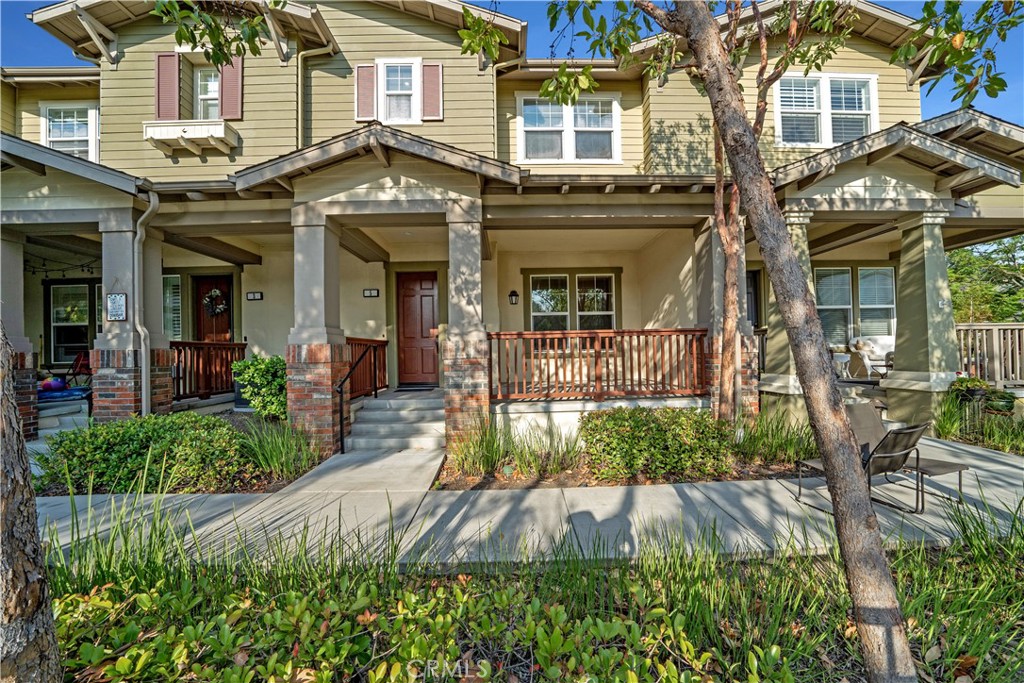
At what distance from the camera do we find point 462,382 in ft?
19.6

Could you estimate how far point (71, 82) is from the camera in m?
8.14

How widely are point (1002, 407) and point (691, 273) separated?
4.54 metres

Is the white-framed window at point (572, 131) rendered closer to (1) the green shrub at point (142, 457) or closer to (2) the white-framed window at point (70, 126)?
(1) the green shrub at point (142, 457)

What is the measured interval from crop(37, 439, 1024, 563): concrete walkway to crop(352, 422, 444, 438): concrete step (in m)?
1.21

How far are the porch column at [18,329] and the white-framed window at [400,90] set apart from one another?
5.96 m

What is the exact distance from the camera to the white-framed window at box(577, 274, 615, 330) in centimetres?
962

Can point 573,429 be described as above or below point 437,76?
below

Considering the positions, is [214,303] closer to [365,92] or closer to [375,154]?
[365,92]

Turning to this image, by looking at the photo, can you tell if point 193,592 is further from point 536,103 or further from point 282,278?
point 536,103

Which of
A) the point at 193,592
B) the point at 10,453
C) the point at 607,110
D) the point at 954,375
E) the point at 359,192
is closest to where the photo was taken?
the point at 10,453

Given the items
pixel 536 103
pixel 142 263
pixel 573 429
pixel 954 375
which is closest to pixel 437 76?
pixel 536 103

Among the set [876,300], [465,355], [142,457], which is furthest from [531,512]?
[876,300]

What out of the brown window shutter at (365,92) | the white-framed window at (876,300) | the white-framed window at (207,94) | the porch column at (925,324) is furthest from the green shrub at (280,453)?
the white-framed window at (876,300)

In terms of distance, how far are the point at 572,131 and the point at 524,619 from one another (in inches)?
328
